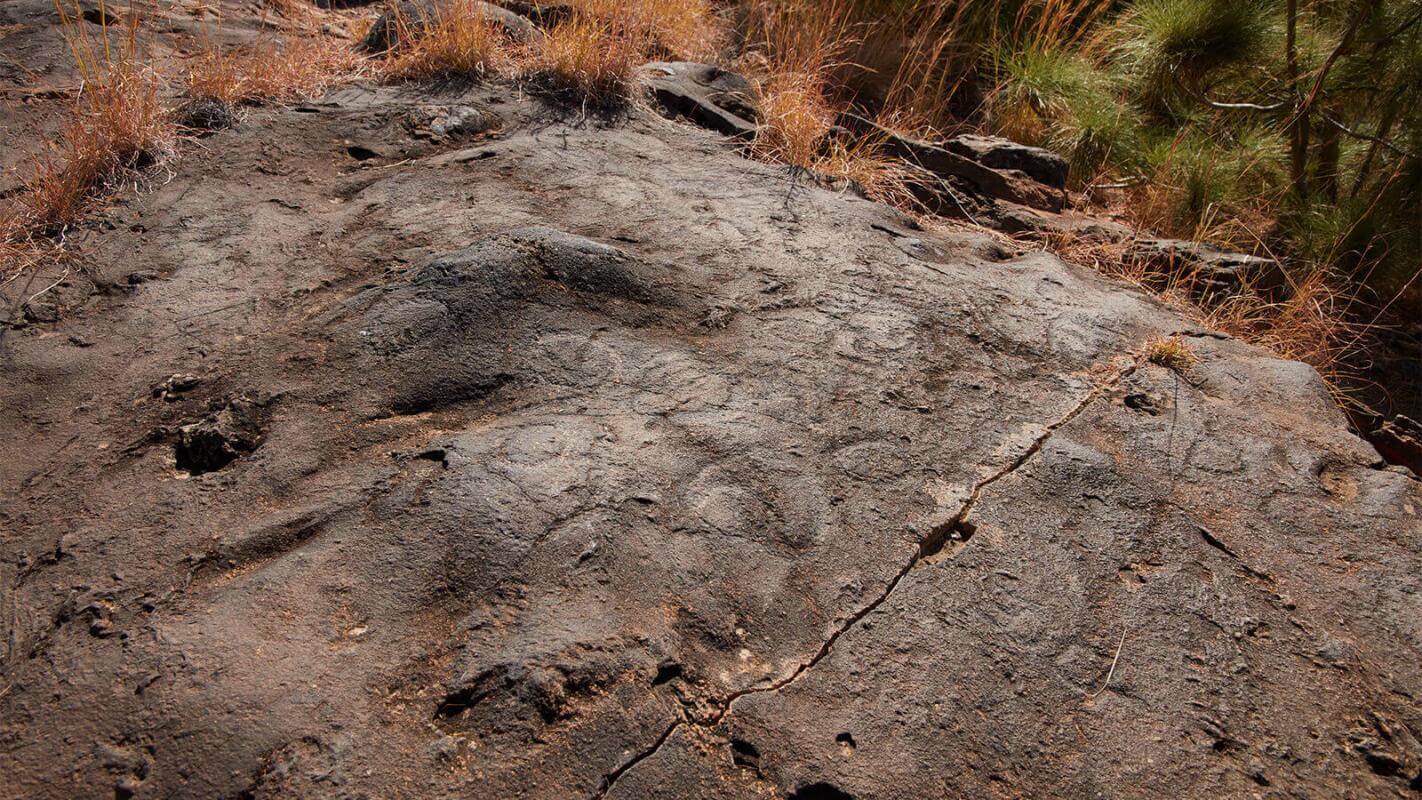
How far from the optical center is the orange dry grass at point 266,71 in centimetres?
339

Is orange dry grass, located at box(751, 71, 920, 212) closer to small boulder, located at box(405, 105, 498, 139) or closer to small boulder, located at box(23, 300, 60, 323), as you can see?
small boulder, located at box(405, 105, 498, 139)

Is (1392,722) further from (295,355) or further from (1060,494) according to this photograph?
(295,355)

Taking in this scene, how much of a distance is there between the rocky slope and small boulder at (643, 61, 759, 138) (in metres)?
1.03

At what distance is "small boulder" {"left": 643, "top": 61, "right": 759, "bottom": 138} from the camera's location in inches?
151

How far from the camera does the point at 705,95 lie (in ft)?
13.0

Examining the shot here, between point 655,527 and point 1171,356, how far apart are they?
1.58m

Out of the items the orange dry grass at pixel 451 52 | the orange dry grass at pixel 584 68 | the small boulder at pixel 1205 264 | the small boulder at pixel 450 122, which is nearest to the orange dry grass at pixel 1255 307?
the small boulder at pixel 1205 264

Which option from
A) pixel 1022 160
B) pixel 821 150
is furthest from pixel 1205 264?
pixel 821 150

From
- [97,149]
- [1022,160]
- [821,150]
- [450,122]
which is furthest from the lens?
[1022,160]

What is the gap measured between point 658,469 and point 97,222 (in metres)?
2.03

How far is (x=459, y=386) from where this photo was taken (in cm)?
222

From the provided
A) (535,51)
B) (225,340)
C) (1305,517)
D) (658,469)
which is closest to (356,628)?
(658,469)

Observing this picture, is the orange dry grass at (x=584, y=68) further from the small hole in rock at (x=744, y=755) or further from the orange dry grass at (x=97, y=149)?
the small hole in rock at (x=744, y=755)

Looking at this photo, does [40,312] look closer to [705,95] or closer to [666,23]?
[705,95]
